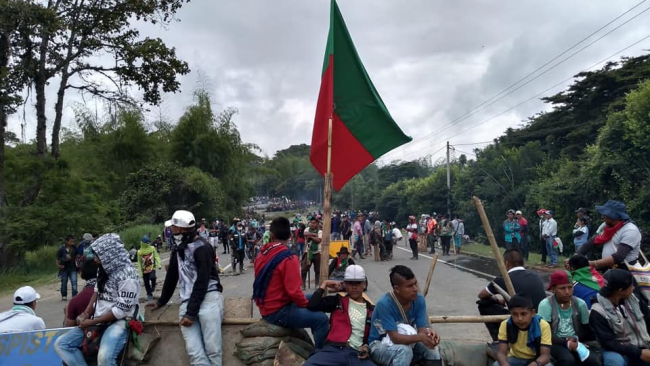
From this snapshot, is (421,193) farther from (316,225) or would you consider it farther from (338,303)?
(338,303)

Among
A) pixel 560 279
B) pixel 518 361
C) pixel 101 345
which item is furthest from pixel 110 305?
pixel 560 279

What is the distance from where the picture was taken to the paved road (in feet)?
25.3

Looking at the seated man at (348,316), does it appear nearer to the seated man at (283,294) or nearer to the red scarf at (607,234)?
the seated man at (283,294)

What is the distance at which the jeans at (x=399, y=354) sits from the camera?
3.87 meters

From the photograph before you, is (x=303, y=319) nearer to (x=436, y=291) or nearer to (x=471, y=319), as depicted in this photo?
(x=471, y=319)

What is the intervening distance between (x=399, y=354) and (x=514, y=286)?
162 cm

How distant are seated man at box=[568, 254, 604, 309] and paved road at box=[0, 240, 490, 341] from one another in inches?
89.8

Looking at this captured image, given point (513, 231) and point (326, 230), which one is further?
point (513, 231)

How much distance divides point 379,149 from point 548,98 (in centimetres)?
2866

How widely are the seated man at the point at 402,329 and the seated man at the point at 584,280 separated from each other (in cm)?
192

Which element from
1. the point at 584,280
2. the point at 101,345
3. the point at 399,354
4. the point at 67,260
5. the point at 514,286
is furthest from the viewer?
the point at 67,260

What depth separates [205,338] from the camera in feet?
13.4

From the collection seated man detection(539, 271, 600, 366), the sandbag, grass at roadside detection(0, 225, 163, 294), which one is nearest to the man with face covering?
the sandbag

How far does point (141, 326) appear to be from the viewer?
4.26 meters
